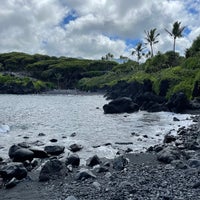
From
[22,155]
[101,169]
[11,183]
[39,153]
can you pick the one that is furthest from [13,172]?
[101,169]

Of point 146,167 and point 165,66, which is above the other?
point 165,66

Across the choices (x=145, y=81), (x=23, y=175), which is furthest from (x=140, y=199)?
(x=145, y=81)

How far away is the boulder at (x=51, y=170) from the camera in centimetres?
1526

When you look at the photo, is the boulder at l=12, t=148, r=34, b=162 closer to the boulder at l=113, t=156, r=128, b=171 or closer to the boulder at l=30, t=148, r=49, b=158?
the boulder at l=30, t=148, r=49, b=158

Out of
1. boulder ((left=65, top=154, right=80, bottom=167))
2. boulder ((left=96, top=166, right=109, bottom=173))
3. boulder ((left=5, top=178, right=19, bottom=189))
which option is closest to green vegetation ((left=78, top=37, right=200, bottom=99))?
boulder ((left=65, top=154, right=80, bottom=167))

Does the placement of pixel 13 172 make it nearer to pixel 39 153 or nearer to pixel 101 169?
pixel 39 153

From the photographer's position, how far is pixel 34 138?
94.1ft

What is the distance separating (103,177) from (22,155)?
21.2 feet

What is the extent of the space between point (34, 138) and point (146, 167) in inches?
576

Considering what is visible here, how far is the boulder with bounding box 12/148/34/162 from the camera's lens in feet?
63.0

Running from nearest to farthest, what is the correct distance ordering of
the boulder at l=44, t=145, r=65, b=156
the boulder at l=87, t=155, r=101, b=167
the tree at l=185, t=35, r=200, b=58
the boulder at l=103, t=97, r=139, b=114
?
1. the boulder at l=87, t=155, r=101, b=167
2. the boulder at l=44, t=145, r=65, b=156
3. the boulder at l=103, t=97, r=139, b=114
4. the tree at l=185, t=35, r=200, b=58

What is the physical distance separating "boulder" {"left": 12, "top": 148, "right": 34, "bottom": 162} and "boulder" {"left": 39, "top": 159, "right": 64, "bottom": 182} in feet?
12.9

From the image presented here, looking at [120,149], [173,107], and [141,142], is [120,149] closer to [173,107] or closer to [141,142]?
[141,142]

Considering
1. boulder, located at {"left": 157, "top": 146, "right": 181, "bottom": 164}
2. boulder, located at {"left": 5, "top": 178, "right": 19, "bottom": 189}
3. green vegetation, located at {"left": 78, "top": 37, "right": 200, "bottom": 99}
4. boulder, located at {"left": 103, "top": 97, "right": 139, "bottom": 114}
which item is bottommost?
boulder, located at {"left": 5, "top": 178, "right": 19, "bottom": 189}
